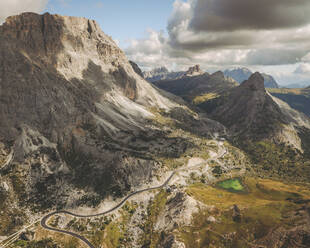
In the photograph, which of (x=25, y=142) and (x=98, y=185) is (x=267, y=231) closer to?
(x=98, y=185)

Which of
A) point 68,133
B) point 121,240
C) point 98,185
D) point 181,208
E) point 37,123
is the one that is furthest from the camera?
point 68,133

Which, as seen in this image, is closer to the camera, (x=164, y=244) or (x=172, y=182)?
(x=164, y=244)

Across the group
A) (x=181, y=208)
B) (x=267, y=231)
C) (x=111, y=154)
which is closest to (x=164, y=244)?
(x=181, y=208)

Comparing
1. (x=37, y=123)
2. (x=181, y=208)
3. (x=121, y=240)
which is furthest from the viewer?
(x=37, y=123)

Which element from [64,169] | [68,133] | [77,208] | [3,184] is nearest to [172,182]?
[77,208]

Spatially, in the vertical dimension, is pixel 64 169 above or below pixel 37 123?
below

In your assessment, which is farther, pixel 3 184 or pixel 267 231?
pixel 3 184

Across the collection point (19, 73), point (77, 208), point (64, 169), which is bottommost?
point (77, 208)

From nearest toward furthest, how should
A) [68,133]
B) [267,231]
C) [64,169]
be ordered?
[267,231] < [64,169] < [68,133]

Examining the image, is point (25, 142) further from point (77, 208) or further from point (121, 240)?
point (121, 240)
